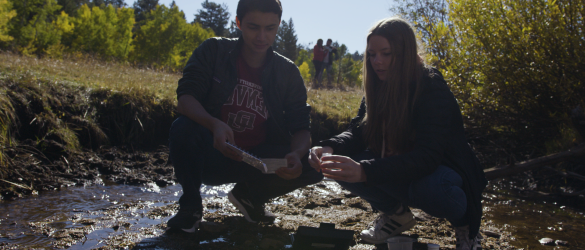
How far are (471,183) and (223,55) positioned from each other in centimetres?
176

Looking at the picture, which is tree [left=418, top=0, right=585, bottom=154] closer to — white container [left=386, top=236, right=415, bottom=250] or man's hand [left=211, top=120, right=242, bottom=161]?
white container [left=386, top=236, right=415, bottom=250]

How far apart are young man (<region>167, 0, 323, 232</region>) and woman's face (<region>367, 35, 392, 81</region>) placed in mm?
739

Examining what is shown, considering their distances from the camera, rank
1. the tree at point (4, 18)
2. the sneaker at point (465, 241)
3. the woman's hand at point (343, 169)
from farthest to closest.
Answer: the tree at point (4, 18), the sneaker at point (465, 241), the woman's hand at point (343, 169)

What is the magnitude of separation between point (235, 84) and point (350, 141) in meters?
0.89

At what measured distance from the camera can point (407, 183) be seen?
2.02 m

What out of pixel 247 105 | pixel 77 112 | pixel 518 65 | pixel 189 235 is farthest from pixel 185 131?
pixel 518 65

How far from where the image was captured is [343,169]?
1733mm

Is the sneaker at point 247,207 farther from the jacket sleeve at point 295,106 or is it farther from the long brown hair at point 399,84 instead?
the long brown hair at point 399,84

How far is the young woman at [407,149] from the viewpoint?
179 centimetres

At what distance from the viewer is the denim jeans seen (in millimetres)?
2240

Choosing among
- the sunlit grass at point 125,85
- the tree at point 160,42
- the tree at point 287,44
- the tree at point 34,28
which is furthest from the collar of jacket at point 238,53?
the tree at point 287,44

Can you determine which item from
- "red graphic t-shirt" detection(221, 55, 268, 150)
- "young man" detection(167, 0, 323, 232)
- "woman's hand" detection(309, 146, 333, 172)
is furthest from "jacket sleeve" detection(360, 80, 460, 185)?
"red graphic t-shirt" detection(221, 55, 268, 150)

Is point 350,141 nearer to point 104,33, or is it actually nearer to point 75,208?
point 75,208

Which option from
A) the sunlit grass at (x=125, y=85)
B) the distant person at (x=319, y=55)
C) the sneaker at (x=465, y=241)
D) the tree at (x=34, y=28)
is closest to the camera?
the sneaker at (x=465, y=241)
